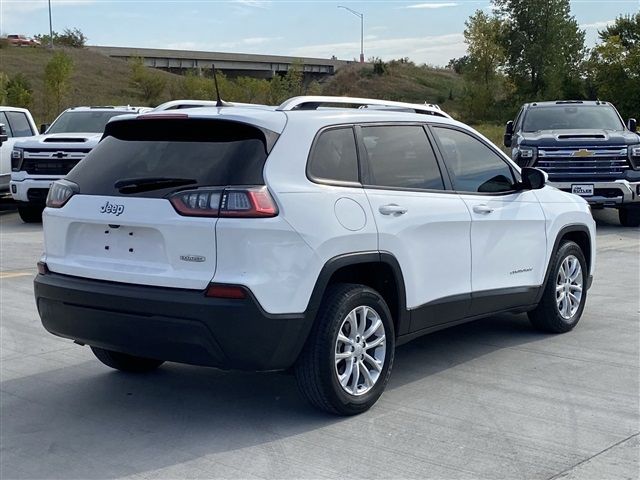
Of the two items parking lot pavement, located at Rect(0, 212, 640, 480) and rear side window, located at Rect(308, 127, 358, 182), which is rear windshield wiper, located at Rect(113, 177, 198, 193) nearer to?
rear side window, located at Rect(308, 127, 358, 182)

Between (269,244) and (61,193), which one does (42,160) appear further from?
(269,244)

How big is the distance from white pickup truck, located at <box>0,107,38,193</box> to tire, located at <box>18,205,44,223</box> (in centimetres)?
160

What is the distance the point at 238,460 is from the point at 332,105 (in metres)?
2.53

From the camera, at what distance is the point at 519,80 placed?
51.5m

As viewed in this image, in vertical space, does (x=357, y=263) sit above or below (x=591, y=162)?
above

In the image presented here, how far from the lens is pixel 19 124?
57.2 ft

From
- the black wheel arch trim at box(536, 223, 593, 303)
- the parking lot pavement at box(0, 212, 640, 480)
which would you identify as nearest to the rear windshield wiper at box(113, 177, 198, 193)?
the parking lot pavement at box(0, 212, 640, 480)

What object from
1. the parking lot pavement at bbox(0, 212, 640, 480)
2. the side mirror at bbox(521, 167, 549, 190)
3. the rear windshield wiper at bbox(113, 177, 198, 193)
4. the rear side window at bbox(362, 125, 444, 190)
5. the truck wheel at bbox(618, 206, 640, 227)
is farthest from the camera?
the truck wheel at bbox(618, 206, 640, 227)

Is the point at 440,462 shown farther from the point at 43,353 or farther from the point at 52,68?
the point at 52,68

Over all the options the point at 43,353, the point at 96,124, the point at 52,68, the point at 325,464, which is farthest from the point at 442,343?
the point at 52,68

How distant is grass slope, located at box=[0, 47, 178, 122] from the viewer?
63.5 metres

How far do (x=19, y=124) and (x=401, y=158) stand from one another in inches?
538

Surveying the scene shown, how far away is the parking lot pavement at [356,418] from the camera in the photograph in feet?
14.3

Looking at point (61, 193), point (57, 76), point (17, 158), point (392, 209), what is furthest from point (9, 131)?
point (57, 76)
